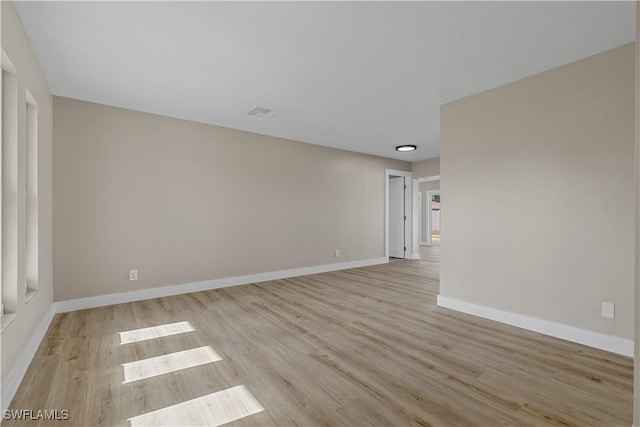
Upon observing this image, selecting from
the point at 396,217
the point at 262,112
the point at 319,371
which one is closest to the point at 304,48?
the point at 262,112

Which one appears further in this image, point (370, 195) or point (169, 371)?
point (370, 195)

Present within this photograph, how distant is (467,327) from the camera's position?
296 centimetres

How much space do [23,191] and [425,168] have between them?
7.20 metres

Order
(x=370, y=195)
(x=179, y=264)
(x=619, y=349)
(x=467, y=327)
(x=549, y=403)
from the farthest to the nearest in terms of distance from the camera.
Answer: (x=370, y=195) < (x=179, y=264) < (x=467, y=327) < (x=619, y=349) < (x=549, y=403)

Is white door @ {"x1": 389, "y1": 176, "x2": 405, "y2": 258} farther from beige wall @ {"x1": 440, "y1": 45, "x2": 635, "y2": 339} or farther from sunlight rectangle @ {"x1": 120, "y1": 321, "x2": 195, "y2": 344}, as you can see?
sunlight rectangle @ {"x1": 120, "y1": 321, "x2": 195, "y2": 344}

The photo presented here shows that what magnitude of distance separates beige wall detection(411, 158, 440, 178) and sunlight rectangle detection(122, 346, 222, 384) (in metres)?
6.40

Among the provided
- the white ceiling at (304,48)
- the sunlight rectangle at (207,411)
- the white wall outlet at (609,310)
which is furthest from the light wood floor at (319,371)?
the white ceiling at (304,48)

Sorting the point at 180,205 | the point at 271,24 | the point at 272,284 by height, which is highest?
the point at 271,24

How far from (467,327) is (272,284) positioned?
2926mm

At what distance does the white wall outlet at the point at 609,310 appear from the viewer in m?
2.42

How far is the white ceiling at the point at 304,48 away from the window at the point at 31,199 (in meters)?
0.56

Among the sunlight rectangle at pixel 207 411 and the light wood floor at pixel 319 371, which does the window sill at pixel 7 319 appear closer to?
the light wood floor at pixel 319 371

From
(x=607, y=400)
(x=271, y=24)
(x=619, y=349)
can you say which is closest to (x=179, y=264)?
(x=271, y=24)

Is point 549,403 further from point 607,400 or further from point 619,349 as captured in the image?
point 619,349
